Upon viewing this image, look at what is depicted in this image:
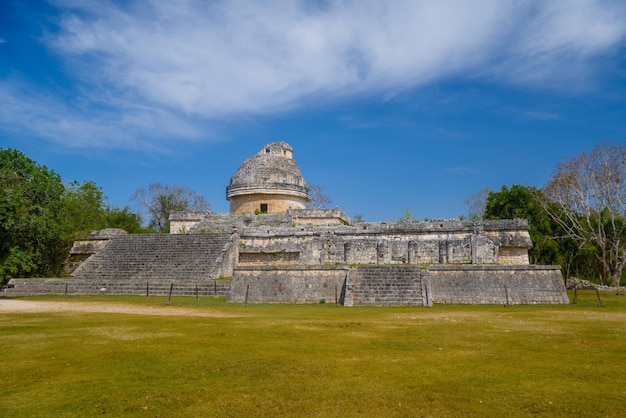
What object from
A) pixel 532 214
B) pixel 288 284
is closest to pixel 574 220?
pixel 532 214

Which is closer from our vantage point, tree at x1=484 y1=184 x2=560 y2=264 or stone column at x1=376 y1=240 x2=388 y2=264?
stone column at x1=376 y1=240 x2=388 y2=264

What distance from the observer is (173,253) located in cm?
2372

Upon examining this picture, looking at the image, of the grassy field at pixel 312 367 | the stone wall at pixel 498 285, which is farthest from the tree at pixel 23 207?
the stone wall at pixel 498 285

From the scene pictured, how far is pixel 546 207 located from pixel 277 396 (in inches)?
1186

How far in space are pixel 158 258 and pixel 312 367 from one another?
59.5 feet

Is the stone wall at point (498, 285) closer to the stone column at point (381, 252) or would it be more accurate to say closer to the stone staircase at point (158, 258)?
the stone column at point (381, 252)

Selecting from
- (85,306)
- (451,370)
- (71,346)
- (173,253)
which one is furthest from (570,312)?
(173,253)

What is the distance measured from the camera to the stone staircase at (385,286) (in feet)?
54.5

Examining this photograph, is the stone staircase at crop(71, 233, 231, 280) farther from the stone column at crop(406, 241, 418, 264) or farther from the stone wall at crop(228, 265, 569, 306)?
the stone column at crop(406, 241, 418, 264)

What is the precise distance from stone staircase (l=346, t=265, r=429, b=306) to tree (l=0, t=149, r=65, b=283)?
12.5m

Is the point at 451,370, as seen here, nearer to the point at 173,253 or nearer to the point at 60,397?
the point at 60,397

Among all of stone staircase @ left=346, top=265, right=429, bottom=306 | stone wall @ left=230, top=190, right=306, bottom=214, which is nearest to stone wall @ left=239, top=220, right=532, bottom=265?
stone staircase @ left=346, top=265, right=429, bottom=306

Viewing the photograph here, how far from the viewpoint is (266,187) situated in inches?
1174

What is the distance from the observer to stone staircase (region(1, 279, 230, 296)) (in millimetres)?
19750
